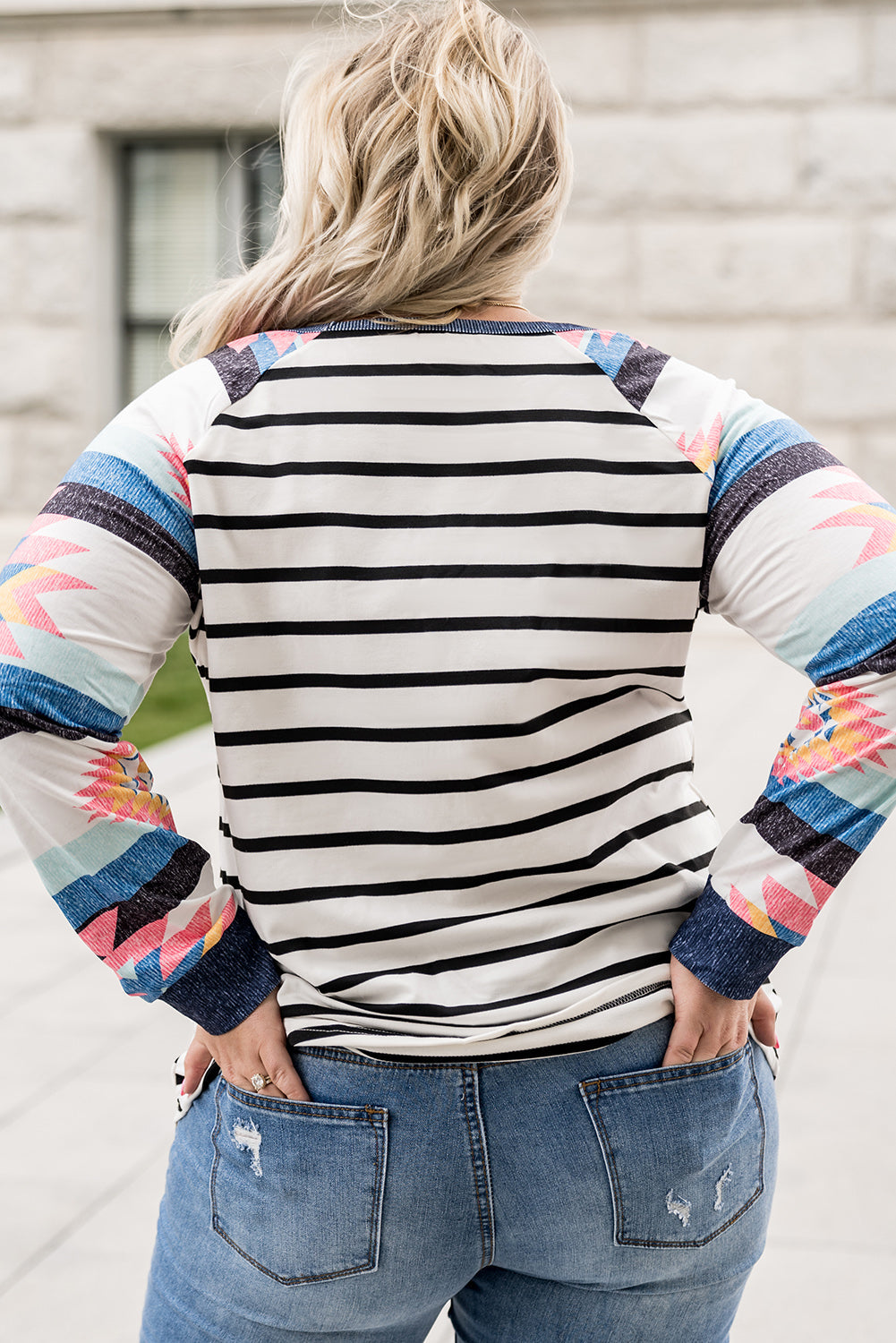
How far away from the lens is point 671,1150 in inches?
45.8

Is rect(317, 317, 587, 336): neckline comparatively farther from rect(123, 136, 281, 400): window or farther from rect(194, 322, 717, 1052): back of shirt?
rect(123, 136, 281, 400): window

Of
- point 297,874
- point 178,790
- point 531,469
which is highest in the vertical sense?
point 531,469

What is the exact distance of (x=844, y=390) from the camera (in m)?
9.20

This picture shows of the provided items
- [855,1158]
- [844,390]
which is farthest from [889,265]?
[855,1158]

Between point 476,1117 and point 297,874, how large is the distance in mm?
243

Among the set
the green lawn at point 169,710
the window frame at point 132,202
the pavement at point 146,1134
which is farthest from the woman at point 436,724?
the window frame at point 132,202

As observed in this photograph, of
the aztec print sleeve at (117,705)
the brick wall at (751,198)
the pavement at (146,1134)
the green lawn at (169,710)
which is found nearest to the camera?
the aztec print sleeve at (117,705)

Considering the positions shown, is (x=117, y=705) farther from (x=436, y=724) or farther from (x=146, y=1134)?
(x=146, y=1134)

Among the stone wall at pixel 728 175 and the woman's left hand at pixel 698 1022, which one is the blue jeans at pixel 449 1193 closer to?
the woman's left hand at pixel 698 1022

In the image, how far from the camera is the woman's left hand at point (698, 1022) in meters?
1.19

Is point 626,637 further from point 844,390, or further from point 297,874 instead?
point 844,390

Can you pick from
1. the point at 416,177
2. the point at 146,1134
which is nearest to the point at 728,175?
the point at 146,1134

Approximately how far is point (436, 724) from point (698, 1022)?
0.34m

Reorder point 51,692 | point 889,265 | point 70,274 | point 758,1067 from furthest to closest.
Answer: point 70,274 < point 889,265 < point 758,1067 < point 51,692
